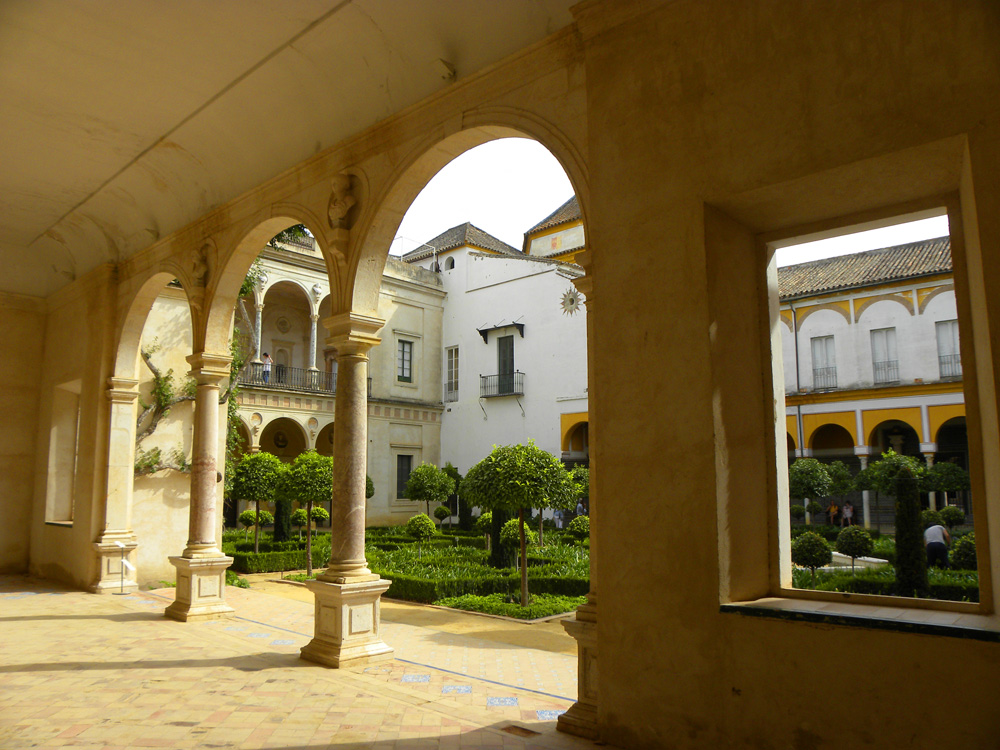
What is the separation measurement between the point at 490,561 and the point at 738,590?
977 cm

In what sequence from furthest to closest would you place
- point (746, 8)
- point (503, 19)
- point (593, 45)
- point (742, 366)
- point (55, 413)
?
point (55, 413), point (503, 19), point (593, 45), point (742, 366), point (746, 8)

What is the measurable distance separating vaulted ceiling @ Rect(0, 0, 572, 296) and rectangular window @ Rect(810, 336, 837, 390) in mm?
14645

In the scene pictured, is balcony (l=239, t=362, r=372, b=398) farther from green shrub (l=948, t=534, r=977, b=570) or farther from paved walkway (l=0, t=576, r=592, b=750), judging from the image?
green shrub (l=948, t=534, r=977, b=570)

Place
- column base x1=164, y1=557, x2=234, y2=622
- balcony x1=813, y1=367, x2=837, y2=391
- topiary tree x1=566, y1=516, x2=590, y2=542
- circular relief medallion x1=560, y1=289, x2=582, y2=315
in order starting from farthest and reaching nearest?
circular relief medallion x1=560, y1=289, x2=582, y2=315 → balcony x1=813, y1=367, x2=837, y2=391 → topiary tree x1=566, y1=516, x2=590, y2=542 → column base x1=164, y1=557, x2=234, y2=622

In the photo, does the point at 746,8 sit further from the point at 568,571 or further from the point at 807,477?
the point at 807,477

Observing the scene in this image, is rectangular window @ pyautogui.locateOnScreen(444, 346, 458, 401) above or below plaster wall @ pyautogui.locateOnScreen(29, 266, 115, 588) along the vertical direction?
above

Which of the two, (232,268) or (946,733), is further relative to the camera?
(232,268)

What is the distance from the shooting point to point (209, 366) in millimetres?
8078

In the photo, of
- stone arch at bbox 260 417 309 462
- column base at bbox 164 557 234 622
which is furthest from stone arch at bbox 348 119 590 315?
stone arch at bbox 260 417 309 462

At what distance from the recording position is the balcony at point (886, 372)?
58.4ft

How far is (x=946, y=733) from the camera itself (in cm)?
269

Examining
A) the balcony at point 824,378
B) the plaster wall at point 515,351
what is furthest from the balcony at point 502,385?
the balcony at point 824,378

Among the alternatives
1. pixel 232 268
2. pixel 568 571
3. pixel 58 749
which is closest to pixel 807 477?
pixel 568 571

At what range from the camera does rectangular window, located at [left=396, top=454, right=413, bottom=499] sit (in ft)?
82.8
